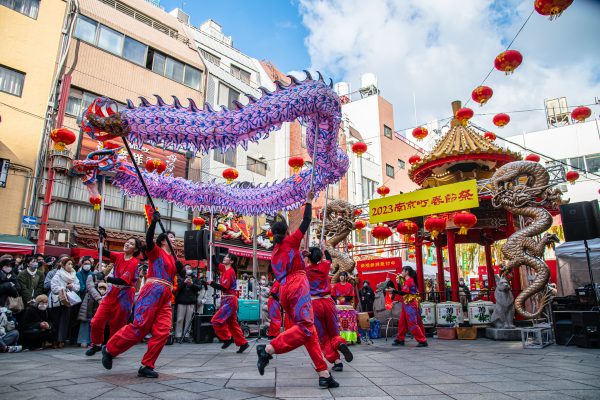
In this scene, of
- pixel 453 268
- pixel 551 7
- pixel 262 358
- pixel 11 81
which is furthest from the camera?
pixel 11 81

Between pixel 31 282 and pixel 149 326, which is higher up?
pixel 31 282

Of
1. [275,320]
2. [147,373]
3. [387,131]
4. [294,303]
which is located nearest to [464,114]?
[275,320]

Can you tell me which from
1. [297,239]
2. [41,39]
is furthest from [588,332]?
[41,39]

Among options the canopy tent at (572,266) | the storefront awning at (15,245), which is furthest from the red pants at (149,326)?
the canopy tent at (572,266)

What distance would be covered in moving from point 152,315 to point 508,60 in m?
8.54

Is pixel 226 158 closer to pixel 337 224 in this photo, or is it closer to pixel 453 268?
pixel 337 224

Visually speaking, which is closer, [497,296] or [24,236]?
[497,296]

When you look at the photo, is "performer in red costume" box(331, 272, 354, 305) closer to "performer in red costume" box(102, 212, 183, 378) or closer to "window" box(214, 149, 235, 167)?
"performer in red costume" box(102, 212, 183, 378)

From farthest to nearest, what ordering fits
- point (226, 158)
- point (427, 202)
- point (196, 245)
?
point (226, 158), point (427, 202), point (196, 245)

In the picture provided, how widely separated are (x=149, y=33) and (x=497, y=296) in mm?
Answer: 19374

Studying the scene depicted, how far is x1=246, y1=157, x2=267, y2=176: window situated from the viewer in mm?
23703

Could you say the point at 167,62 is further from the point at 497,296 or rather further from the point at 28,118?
the point at 497,296

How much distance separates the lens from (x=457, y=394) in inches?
154

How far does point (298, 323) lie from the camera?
4.39 m
